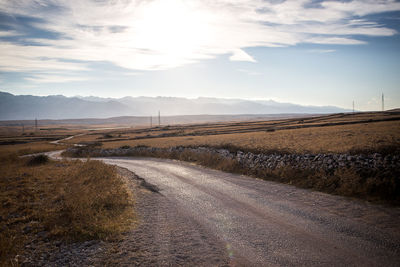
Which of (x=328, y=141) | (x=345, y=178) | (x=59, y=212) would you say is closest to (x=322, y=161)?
(x=345, y=178)

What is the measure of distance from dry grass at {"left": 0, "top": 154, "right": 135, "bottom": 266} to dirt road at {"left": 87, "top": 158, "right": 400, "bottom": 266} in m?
2.69

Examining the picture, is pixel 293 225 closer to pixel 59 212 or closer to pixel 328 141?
pixel 59 212

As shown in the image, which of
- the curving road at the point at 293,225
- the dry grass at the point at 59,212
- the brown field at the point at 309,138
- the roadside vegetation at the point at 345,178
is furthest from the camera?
the brown field at the point at 309,138

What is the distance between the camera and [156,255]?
20.5ft

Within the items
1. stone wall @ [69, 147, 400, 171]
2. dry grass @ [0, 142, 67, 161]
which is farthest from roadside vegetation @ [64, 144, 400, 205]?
dry grass @ [0, 142, 67, 161]

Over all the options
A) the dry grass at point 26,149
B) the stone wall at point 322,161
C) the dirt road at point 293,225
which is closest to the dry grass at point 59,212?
the dirt road at point 293,225

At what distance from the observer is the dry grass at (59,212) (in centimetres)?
738

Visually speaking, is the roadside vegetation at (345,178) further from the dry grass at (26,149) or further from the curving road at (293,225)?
the dry grass at (26,149)

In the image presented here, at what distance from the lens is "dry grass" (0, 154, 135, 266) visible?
738 cm

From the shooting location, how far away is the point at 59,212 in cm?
928

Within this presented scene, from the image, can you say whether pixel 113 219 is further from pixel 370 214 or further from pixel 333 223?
pixel 370 214

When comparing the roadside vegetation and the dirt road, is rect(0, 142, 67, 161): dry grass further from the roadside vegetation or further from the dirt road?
the dirt road

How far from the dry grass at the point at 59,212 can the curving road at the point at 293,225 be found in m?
2.70

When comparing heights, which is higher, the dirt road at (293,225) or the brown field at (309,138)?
the brown field at (309,138)
